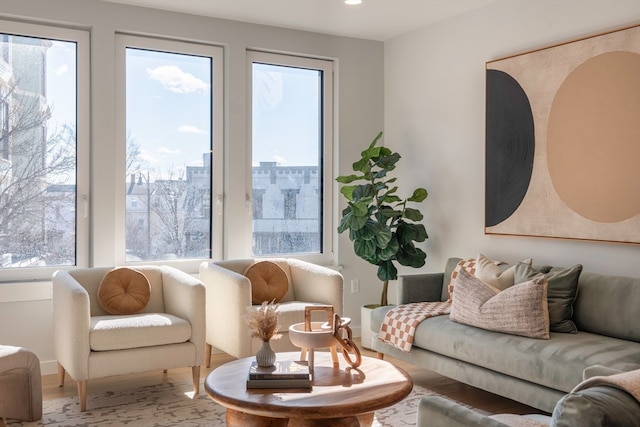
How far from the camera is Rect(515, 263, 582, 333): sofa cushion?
3.65 metres

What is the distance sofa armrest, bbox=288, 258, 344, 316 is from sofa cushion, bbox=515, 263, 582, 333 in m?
1.43

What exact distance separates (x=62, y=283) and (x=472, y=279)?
7.98ft

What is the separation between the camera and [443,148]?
520cm

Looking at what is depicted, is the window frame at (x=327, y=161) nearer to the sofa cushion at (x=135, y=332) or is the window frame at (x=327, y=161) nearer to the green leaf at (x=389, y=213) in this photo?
the green leaf at (x=389, y=213)

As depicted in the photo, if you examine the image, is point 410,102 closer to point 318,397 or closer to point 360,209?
point 360,209

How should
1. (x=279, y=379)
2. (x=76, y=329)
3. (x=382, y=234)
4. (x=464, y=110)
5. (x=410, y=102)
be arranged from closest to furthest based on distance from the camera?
(x=279, y=379)
(x=76, y=329)
(x=382, y=234)
(x=464, y=110)
(x=410, y=102)

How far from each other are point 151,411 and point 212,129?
2.31 m

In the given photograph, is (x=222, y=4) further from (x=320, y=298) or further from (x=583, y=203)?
(x=583, y=203)

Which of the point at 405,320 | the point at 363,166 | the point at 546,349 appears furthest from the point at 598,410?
the point at 363,166

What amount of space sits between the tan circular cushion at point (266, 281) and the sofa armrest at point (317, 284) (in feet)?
0.43

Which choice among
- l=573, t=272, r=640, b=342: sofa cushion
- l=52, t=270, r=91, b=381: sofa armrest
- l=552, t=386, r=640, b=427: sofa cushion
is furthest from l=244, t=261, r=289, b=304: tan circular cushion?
l=552, t=386, r=640, b=427: sofa cushion

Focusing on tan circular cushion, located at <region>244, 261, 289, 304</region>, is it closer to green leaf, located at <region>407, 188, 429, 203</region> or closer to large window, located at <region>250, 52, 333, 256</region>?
large window, located at <region>250, 52, 333, 256</region>

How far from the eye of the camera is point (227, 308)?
4.35 m

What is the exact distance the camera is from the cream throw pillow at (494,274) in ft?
13.1
